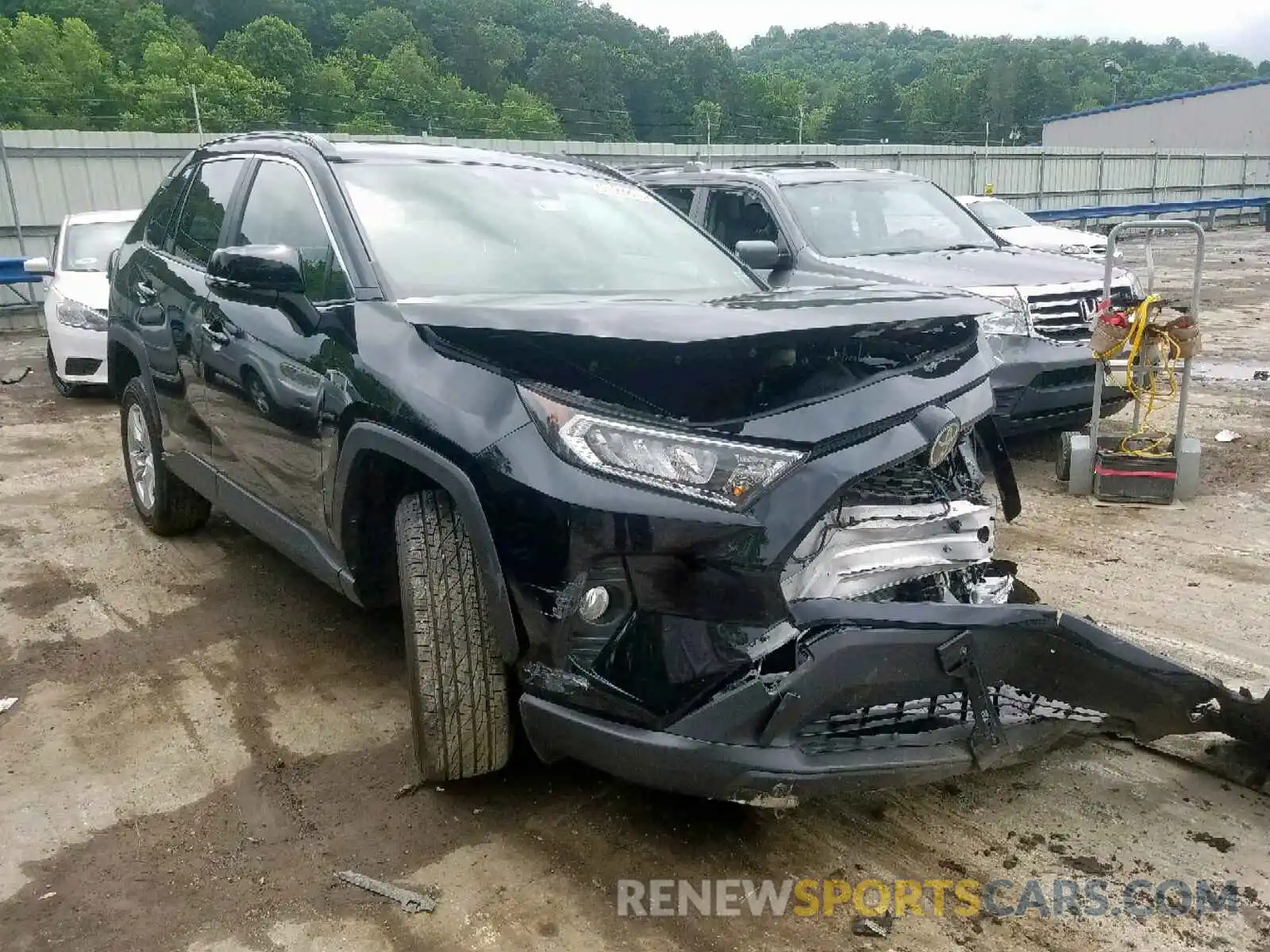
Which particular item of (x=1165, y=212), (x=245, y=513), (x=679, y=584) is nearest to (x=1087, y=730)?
(x=679, y=584)

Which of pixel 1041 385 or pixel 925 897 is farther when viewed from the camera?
pixel 1041 385

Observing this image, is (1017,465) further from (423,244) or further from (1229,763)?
(423,244)

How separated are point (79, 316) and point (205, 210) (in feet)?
17.5

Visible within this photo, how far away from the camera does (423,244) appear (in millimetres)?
3396

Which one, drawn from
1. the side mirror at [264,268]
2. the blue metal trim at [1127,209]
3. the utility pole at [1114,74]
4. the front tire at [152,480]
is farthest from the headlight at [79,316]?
the utility pole at [1114,74]

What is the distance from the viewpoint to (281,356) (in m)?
3.46

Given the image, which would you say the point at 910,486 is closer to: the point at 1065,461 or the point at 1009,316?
the point at 1065,461

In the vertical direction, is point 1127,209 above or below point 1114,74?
below

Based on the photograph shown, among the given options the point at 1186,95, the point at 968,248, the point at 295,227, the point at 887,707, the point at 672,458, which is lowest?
the point at 887,707

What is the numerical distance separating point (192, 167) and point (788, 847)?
4035 millimetres

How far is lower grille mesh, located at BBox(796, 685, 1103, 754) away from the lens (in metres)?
2.40

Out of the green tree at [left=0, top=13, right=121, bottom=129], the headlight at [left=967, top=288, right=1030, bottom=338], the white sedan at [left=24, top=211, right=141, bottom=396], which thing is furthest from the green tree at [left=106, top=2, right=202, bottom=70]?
the headlight at [left=967, top=288, right=1030, bottom=338]

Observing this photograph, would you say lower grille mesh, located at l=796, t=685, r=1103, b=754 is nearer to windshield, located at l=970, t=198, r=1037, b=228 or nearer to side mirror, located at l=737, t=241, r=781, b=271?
side mirror, located at l=737, t=241, r=781, b=271

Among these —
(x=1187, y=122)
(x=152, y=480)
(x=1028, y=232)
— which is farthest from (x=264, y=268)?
(x=1187, y=122)
